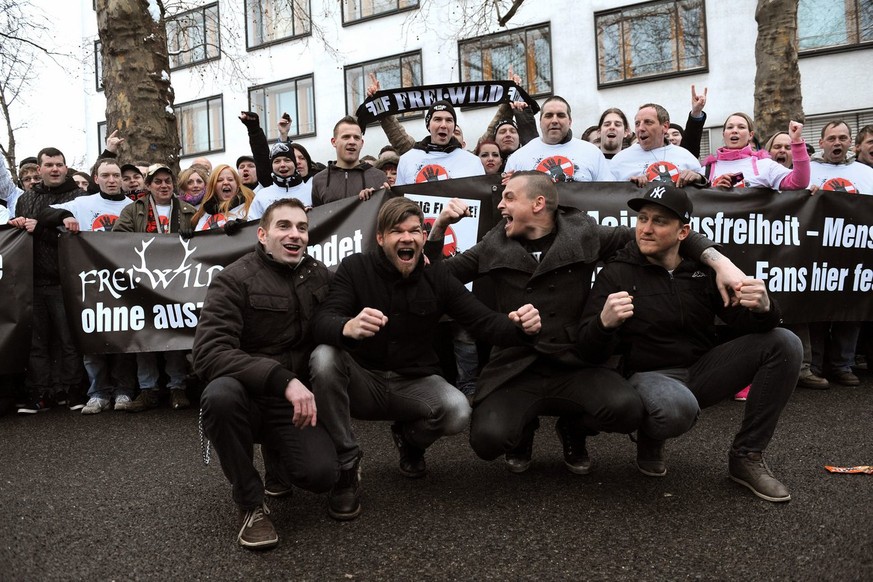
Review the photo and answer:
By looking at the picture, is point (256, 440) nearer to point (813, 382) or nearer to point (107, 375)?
point (107, 375)

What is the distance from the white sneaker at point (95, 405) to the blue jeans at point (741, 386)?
4.65 metres

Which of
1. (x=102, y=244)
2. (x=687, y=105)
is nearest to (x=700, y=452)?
(x=102, y=244)

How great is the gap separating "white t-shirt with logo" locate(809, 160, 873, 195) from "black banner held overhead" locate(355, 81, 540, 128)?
261 centimetres

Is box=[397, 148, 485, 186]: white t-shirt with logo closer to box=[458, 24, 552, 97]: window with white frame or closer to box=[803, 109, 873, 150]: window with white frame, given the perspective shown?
Result: box=[803, 109, 873, 150]: window with white frame

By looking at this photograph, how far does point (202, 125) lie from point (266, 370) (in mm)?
22936

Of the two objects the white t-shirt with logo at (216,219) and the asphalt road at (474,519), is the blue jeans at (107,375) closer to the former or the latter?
the white t-shirt with logo at (216,219)

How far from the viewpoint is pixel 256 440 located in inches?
146

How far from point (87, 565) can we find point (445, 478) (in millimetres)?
1826

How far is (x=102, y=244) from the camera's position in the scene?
6395mm

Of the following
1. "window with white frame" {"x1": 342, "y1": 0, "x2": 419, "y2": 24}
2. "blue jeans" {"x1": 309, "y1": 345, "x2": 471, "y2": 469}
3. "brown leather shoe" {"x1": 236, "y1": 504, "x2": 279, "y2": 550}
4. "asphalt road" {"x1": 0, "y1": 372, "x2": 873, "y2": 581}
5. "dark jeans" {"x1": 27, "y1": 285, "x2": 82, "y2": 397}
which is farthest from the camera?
"window with white frame" {"x1": 342, "y1": 0, "x2": 419, "y2": 24}

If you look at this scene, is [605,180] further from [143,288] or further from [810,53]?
[810,53]

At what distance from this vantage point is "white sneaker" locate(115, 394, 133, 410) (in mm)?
6418

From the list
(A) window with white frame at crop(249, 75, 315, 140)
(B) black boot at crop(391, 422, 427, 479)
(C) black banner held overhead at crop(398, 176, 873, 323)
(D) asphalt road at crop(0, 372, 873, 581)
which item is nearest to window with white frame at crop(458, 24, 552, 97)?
(A) window with white frame at crop(249, 75, 315, 140)

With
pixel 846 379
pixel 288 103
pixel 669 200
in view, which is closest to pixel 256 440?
pixel 669 200
